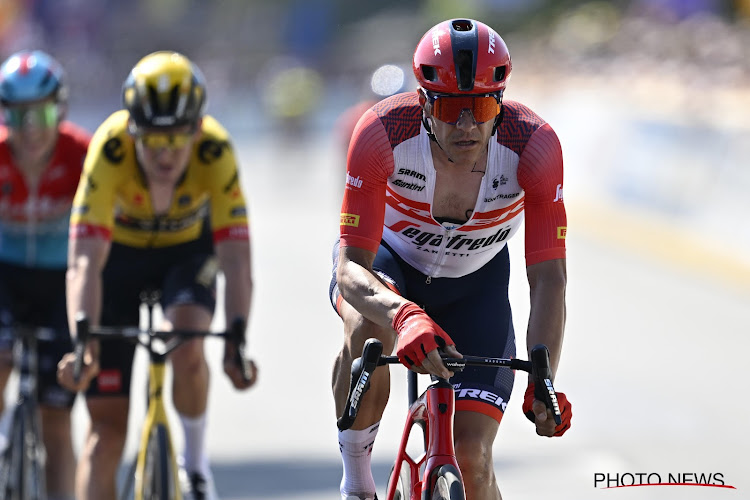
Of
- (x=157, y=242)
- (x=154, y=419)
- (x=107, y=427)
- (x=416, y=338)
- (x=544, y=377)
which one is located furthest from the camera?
(x=157, y=242)

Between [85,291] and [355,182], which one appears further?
[85,291]

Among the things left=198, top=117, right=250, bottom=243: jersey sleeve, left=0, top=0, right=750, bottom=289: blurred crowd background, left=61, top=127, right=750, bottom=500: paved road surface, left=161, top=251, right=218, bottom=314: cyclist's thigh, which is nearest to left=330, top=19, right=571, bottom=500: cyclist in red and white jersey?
left=198, top=117, right=250, bottom=243: jersey sleeve

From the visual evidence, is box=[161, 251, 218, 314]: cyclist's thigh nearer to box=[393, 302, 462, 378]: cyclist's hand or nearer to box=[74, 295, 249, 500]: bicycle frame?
box=[74, 295, 249, 500]: bicycle frame

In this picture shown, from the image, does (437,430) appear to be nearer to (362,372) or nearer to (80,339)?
(362,372)

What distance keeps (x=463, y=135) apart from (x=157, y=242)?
86.2 inches

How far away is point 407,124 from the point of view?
14.8 ft

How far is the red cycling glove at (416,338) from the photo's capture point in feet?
12.6

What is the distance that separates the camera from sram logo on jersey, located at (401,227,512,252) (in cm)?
470

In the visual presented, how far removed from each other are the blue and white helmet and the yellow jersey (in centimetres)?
55

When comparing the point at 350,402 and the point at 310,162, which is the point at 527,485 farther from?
the point at 310,162

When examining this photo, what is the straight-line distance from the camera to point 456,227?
15.1 feet

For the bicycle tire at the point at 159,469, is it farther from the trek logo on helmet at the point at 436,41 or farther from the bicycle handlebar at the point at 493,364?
the trek logo on helmet at the point at 436,41

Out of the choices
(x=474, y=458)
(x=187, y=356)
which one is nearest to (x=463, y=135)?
(x=474, y=458)

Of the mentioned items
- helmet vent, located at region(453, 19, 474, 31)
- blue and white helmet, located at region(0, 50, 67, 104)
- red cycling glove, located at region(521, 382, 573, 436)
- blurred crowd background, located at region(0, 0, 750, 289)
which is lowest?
red cycling glove, located at region(521, 382, 573, 436)
